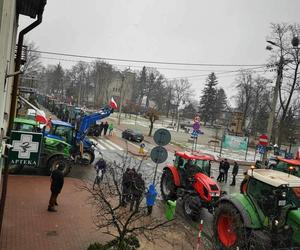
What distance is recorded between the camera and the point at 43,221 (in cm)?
1094

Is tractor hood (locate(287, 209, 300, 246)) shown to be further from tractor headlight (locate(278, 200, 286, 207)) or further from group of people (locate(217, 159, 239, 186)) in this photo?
group of people (locate(217, 159, 239, 186))

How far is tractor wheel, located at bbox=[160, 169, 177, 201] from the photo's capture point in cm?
1474

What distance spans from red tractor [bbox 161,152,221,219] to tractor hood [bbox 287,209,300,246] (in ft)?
13.0

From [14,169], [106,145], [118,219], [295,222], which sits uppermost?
[295,222]

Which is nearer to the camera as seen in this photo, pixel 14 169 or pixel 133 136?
pixel 14 169

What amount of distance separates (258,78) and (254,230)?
6971 centimetres

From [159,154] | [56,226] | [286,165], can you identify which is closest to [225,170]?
[286,165]

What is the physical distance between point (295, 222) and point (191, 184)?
218 inches

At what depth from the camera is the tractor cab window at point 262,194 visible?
31.1ft

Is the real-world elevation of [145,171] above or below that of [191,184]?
below

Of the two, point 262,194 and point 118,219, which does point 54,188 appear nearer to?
point 118,219

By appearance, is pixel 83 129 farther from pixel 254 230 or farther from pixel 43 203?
pixel 254 230

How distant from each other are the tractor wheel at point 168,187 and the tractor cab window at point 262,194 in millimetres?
4776

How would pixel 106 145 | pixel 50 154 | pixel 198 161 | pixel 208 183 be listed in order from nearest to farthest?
pixel 208 183
pixel 198 161
pixel 50 154
pixel 106 145
